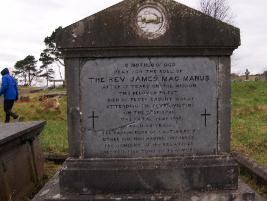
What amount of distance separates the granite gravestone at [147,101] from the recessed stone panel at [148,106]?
0.03 feet

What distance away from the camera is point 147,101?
448 centimetres

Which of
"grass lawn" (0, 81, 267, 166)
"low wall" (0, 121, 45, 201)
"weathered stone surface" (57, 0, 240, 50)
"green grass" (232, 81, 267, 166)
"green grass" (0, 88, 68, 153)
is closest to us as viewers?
"weathered stone surface" (57, 0, 240, 50)

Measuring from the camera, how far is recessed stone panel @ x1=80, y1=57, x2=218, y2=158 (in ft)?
14.6

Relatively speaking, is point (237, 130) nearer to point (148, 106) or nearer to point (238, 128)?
point (238, 128)

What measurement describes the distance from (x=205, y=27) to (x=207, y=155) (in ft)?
4.35

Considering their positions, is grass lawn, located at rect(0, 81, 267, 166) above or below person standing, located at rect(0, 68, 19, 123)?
below

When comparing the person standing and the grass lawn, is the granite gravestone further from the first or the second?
the person standing

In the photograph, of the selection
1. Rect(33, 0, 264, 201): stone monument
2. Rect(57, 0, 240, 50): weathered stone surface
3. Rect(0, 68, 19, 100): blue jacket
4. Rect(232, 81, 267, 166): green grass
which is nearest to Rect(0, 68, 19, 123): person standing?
Rect(0, 68, 19, 100): blue jacket

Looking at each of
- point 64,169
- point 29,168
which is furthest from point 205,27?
point 29,168

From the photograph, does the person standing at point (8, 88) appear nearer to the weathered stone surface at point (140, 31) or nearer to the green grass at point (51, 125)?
the green grass at point (51, 125)

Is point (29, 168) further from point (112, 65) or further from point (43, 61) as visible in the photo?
point (43, 61)

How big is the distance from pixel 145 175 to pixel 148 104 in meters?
0.73

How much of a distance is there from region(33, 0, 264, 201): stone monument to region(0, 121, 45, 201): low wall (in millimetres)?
948

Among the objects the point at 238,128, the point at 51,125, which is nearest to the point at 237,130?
the point at 238,128
